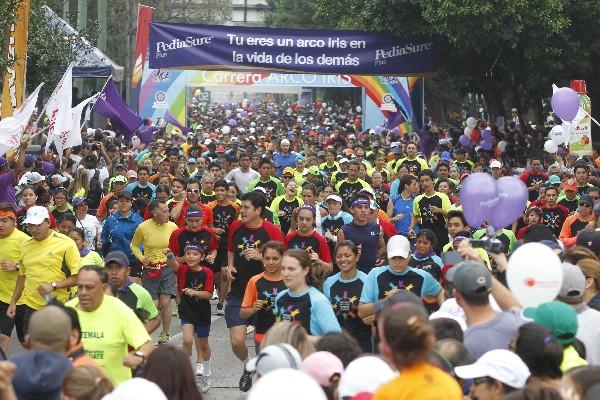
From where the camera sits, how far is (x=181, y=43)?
71.2 feet

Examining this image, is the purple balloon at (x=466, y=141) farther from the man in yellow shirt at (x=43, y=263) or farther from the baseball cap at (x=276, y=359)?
the baseball cap at (x=276, y=359)

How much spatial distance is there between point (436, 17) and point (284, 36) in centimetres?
296

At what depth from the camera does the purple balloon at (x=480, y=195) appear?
7871mm

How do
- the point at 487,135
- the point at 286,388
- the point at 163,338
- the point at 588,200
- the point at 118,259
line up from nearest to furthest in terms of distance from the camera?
the point at 286,388, the point at 118,259, the point at 163,338, the point at 588,200, the point at 487,135

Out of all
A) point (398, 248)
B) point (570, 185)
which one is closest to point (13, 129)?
point (398, 248)

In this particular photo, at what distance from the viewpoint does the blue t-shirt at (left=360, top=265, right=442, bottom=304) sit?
964 centimetres

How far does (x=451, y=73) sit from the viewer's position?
26.3 metres

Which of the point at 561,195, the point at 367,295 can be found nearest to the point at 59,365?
the point at 367,295

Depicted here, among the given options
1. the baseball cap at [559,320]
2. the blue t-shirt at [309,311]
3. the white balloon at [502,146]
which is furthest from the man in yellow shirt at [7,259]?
the white balloon at [502,146]

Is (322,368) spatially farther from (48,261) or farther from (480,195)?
(48,261)

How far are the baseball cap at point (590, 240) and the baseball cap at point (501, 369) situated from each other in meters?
4.27

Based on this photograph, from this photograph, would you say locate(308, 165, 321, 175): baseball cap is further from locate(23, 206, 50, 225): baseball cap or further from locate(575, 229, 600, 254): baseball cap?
locate(575, 229, 600, 254): baseball cap

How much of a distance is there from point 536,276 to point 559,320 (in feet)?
1.29

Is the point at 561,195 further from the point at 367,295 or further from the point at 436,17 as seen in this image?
the point at 436,17
